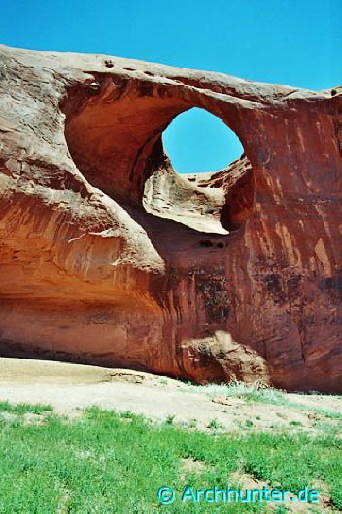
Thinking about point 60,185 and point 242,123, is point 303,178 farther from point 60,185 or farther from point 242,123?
point 60,185

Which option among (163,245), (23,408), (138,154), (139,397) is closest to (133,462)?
(23,408)

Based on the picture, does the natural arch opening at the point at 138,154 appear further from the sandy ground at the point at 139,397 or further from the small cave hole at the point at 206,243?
the sandy ground at the point at 139,397

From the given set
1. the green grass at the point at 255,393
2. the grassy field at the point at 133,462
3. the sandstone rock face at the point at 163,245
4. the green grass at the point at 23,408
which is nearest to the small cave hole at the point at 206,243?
the sandstone rock face at the point at 163,245

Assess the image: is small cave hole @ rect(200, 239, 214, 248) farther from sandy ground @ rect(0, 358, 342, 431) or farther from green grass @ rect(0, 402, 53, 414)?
green grass @ rect(0, 402, 53, 414)

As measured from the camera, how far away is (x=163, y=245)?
1301 centimetres

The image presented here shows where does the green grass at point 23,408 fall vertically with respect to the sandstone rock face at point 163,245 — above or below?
below

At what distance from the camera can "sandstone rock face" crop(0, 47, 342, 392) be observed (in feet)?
36.4

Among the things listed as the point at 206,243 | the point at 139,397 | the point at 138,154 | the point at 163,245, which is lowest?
the point at 139,397

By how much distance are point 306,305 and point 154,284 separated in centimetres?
408

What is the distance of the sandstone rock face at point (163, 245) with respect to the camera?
11.1 meters

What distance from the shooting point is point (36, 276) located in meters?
11.5

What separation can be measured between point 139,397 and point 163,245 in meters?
5.14

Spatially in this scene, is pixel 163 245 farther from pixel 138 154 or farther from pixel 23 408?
pixel 23 408

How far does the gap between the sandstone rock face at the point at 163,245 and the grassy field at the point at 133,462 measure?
487cm
